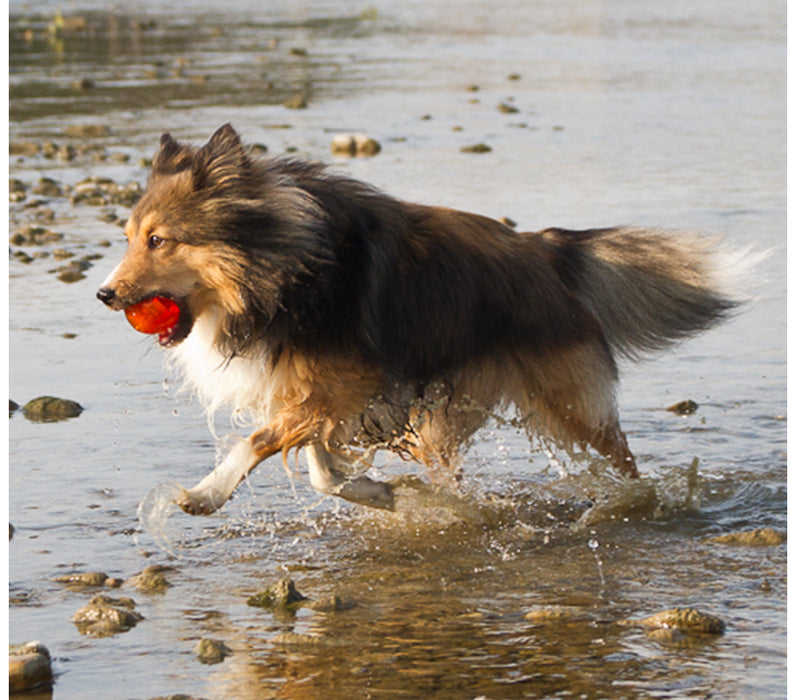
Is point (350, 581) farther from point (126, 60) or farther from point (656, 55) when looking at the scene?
point (126, 60)

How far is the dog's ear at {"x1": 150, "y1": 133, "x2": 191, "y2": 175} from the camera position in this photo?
5.67 meters

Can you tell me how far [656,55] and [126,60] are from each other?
31.0 ft

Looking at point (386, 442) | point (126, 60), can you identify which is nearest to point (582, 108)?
point (126, 60)

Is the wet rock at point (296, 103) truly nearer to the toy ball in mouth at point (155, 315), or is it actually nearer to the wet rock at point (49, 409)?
the wet rock at point (49, 409)

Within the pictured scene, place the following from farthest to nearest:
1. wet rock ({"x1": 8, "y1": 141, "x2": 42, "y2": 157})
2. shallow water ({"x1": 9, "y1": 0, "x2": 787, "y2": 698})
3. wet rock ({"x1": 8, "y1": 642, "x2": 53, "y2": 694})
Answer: wet rock ({"x1": 8, "y1": 141, "x2": 42, "y2": 157}) → shallow water ({"x1": 9, "y1": 0, "x2": 787, "y2": 698}) → wet rock ({"x1": 8, "y1": 642, "x2": 53, "y2": 694})

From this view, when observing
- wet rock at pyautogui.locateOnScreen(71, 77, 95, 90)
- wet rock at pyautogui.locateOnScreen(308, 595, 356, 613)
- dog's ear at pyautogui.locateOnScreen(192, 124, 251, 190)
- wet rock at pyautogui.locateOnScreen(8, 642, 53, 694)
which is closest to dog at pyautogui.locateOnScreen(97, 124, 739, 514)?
dog's ear at pyautogui.locateOnScreen(192, 124, 251, 190)

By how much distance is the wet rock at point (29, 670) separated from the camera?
4.34m

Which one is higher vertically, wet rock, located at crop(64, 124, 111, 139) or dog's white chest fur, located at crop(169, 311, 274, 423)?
dog's white chest fur, located at crop(169, 311, 274, 423)

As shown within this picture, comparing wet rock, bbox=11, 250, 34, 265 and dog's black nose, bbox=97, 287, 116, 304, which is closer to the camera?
dog's black nose, bbox=97, 287, 116, 304

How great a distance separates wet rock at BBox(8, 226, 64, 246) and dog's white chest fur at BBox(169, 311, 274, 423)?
565 centimetres

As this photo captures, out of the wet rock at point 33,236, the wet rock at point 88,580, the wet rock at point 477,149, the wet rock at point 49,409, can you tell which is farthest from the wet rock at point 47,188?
the wet rock at point 88,580

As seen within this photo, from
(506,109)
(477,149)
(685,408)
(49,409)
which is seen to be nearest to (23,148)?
(477,149)

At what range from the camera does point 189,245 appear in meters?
5.45

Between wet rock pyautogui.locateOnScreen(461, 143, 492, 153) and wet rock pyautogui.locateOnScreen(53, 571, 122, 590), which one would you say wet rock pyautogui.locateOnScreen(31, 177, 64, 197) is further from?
wet rock pyautogui.locateOnScreen(53, 571, 122, 590)
